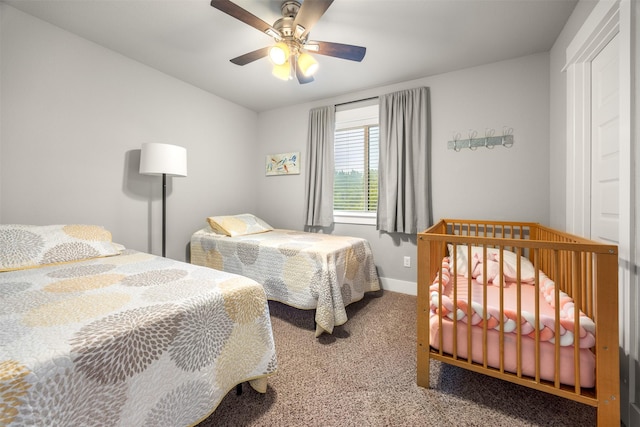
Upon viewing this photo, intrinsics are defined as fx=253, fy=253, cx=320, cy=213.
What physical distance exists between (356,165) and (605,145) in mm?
2107

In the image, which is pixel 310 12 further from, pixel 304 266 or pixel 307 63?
pixel 304 266

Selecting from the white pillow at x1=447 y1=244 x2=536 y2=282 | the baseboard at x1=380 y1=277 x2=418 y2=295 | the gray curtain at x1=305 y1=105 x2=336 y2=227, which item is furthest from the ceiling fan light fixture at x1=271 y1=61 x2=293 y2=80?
the baseboard at x1=380 y1=277 x2=418 y2=295

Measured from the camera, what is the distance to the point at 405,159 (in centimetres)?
269

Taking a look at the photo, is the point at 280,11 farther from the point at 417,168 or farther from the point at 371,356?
the point at 371,356

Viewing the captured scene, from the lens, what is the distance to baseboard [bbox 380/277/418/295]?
276cm

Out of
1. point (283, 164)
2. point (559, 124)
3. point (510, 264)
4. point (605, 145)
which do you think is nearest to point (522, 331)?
point (510, 264)

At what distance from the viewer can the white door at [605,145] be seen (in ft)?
4.51

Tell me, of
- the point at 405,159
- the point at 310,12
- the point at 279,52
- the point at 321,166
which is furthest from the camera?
the point at 321,166

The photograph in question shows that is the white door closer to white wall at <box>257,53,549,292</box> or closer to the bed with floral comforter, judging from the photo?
white wall at <box>257,53,549,292</box>

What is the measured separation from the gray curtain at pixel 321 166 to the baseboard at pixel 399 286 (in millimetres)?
939

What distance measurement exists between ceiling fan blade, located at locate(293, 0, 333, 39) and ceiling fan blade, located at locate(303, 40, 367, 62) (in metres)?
0.13

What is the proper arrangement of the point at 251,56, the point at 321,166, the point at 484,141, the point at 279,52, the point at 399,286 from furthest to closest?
the point at 321,166 → the point at 399,286 → the point at 484,141 → the point at 251,56 → the point at 279,52

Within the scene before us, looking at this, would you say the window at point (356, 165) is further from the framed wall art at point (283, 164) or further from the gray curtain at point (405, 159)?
the framed wall art at point (283, 164)

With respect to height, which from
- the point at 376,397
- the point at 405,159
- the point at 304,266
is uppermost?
the point at 405,159
